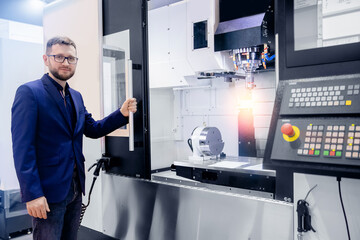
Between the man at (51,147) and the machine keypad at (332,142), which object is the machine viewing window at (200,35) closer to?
the man at (51,147)

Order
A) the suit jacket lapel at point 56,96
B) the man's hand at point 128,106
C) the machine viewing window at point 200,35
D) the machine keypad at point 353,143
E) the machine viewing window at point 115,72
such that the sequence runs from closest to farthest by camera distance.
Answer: the machine keypad at point 353,143, the suit jacket lapel at point 56,96, the man's hand at point 128,106, the machine viewing window at point 200,35, the machine viewing window at point 115,72

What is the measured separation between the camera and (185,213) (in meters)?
2.05

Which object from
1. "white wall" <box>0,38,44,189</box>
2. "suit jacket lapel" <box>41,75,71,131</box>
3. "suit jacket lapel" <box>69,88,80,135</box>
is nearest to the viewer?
"suit jacket lapel" <box>41,75,71,131</box>

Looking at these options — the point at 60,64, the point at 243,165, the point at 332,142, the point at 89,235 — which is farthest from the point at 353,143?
the point at 89,235

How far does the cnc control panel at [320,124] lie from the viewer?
101 cm

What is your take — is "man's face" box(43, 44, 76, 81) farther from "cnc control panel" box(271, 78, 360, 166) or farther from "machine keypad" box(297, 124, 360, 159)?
"machine keypad" box(297, 124, 360, 159)

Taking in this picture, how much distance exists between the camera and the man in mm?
1685

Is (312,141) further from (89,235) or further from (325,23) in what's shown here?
(89,235)

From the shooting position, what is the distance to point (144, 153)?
2311 mm

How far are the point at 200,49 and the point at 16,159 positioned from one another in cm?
143

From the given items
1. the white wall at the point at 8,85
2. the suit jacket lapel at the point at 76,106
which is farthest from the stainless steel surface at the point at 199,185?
the white wall at the point at 8,85

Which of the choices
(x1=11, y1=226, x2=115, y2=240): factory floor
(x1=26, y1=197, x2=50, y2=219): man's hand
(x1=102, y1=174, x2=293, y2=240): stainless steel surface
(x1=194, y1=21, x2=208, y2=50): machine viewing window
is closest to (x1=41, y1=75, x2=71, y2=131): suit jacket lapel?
(x1=26, y1=197, x2=50, y2=219): man's hand

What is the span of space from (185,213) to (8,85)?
2.61 metres

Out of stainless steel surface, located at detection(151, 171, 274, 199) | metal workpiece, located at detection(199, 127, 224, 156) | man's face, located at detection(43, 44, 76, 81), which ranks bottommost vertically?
stainless steel surface, located at detection(151, 171, 274, 199)
